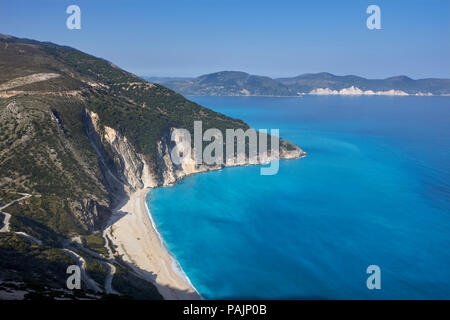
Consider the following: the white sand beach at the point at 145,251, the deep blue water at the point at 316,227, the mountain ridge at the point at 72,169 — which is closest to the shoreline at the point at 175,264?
the white sand beach at the point at 145,251

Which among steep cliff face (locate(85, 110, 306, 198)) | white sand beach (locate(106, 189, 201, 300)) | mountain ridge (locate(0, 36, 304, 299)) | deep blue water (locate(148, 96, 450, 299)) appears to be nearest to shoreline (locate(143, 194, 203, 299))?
white sand beach (locate(106, 189, 201, 300))

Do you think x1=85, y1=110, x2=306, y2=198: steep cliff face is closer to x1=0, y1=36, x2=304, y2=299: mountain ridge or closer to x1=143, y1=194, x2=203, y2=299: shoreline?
x1=0, y1=36, x2=304, y2=299: mountain ridge

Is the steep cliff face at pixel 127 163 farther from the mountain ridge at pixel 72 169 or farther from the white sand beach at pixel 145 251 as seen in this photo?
the white sand beach at pixel 145 251

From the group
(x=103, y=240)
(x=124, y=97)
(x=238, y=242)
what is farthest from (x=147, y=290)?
(x=124, y=97)

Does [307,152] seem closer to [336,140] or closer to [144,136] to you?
[336,140]

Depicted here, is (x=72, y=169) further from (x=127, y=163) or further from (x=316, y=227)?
(x=316, y=227)
